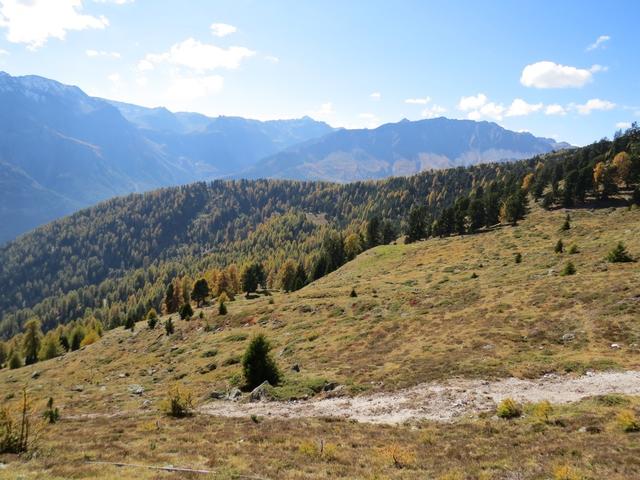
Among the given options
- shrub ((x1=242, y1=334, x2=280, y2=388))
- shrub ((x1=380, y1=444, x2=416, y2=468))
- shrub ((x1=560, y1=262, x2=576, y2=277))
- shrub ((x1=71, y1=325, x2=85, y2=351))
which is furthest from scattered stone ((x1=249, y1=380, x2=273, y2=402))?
shrub ((x1=71, y1=325, x2=85, y2=351))

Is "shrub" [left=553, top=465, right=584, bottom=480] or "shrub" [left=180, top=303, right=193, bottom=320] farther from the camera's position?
"shrub" [left=180, top=303, right=193, bottom=320]

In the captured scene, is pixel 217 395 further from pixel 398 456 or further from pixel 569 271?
pixel 569 271

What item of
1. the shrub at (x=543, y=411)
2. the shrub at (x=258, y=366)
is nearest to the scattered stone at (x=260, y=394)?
the shrub at (x=258, y=366)

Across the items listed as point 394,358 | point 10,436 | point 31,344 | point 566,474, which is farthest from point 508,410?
point 31,344

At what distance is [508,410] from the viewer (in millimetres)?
20062

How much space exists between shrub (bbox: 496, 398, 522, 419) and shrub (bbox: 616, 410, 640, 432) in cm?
463

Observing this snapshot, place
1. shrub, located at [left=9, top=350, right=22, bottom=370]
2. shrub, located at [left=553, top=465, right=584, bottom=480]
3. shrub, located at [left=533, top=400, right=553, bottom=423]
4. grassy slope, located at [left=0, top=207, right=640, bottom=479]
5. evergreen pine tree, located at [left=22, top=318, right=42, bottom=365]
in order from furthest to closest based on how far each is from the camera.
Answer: evergreen pine tree, located at [left=22, top=318, right=42, bottom=365] < shrub, located at [left=9, top=350, right=22, bottom=370] < shrub, located at [left=533, top=400, right=553, bottom=423] < grassy slope, located at [left=0, top=207, right=640, bottom=479] < shrub, located at [left=553, top=465, right=584, bottom=480]

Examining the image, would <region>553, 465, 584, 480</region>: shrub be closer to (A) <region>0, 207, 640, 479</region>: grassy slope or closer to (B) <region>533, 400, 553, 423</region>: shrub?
(A) <region>0, 207, 640, 479</region>: grassy slope

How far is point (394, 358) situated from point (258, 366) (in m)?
11.9

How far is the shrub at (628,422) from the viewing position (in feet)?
51.9

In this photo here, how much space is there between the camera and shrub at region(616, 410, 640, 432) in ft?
51.9

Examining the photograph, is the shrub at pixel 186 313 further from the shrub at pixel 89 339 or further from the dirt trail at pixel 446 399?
the dirt trail at pixel 446 399

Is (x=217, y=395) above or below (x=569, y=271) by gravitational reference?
below

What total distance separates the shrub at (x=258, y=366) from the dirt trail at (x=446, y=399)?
4.71 metres
